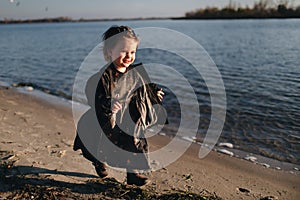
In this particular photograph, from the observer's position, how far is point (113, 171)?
151 inches

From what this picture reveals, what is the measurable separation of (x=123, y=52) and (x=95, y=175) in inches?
65.9

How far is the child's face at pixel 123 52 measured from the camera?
2920 millimetres

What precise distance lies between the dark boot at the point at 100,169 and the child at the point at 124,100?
10.9 inches

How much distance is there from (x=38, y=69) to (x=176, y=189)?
1411cm

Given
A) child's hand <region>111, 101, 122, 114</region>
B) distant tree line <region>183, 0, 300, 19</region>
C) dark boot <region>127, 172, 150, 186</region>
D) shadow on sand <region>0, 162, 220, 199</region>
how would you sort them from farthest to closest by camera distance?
distant tree line <region>183, 0, 300, 19</region> → dark boot <region>127, 172, 150, 186</region> → shadow on sand <region>0, 162, 220, 199</region> → child's hand <region>111, 101, 122, 114</region>

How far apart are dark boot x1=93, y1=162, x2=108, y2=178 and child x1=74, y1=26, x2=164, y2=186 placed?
0.91 feet

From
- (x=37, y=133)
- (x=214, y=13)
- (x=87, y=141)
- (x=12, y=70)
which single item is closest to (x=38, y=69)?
(x=12, y=70)

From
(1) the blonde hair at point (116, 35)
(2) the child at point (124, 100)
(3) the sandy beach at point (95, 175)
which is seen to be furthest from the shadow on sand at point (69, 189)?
(1) the blonde hair at point (116, 35)

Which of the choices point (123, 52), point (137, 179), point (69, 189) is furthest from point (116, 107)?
point (69, 189)

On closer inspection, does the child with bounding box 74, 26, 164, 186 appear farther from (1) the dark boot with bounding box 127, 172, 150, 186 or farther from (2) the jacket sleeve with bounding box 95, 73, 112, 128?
Answer: (1) the dark boot with bounding box 127, 172, 150, 186

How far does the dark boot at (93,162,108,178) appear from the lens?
3428mm

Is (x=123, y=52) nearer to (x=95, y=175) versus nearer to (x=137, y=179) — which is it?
(x=137, y=179)

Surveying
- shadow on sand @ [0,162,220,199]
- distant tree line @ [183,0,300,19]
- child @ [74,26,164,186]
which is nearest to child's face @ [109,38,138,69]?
child @ [74,26,164,186]

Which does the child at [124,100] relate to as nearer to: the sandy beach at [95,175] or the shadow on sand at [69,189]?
the shadow on sand at [69,189]
